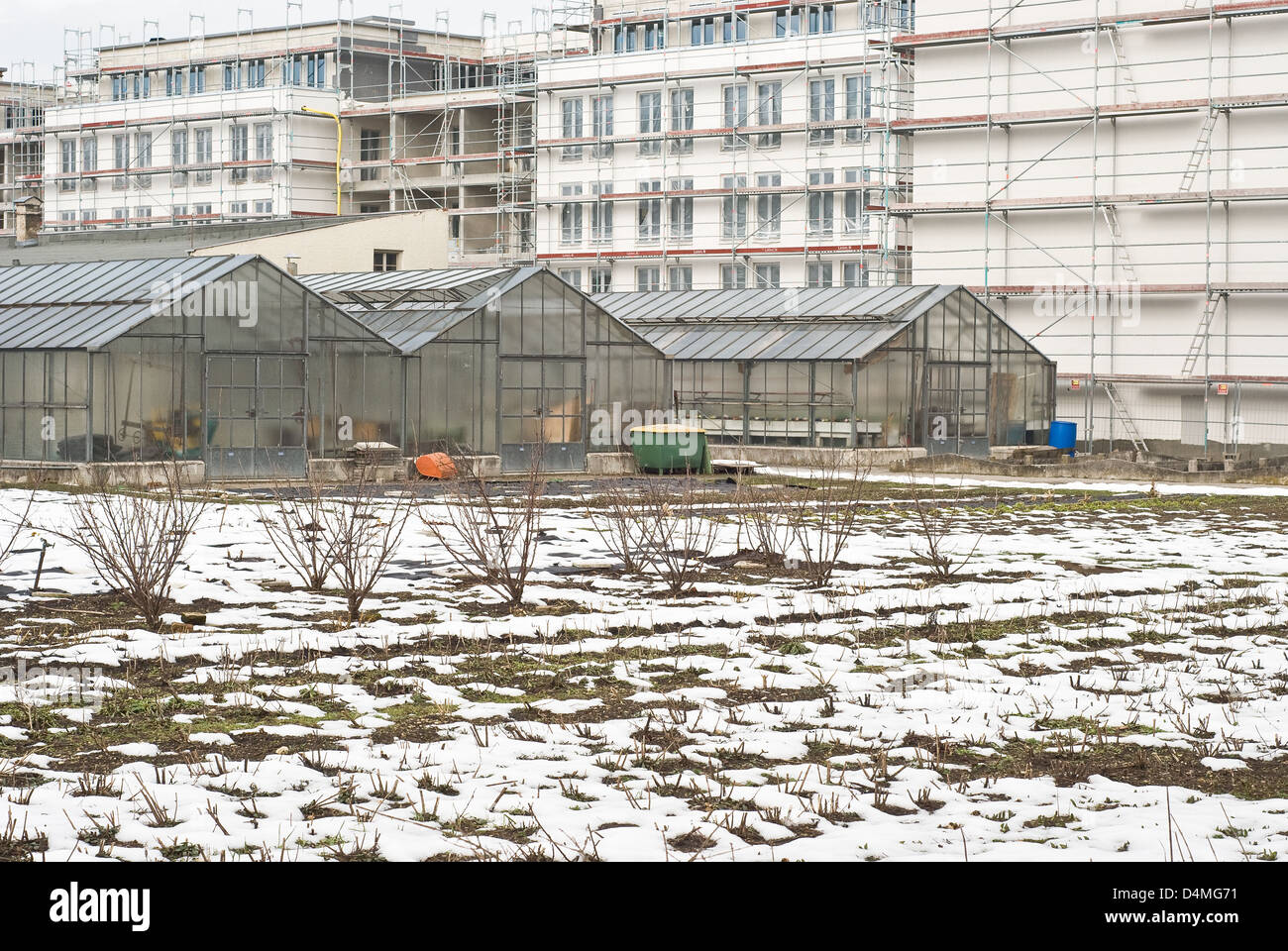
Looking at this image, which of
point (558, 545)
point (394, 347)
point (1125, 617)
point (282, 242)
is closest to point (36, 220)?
point (282, 242)

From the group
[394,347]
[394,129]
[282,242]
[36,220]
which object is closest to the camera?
[394,347]

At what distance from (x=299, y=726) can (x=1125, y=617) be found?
702cm

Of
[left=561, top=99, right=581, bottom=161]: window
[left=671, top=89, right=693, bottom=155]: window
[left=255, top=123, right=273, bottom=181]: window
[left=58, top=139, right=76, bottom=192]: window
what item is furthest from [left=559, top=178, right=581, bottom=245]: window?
[left=58, top=139, right=76, bottom=192]: window

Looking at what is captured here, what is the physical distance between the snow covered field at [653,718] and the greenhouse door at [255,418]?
14.1 meters

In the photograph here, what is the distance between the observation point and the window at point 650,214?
68.4m

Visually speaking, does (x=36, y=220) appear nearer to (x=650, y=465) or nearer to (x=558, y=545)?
(x=650, y=465)

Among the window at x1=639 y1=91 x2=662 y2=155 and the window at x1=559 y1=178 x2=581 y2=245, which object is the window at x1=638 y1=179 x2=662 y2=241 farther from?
the window at x1=559 y1=178 x2=581 y2=245

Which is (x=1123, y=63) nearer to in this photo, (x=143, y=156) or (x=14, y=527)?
(x=14, y=527)

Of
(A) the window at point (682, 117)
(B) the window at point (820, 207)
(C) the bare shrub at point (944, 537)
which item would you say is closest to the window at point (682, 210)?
(A) the window at point (682, 117)

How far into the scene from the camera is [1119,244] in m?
50.0

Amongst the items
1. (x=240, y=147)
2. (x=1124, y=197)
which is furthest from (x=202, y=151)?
(x=1124, y=197)

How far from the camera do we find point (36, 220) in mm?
52656

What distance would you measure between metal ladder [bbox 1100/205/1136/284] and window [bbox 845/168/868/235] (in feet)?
46.5

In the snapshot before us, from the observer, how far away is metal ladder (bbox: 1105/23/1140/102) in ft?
163
